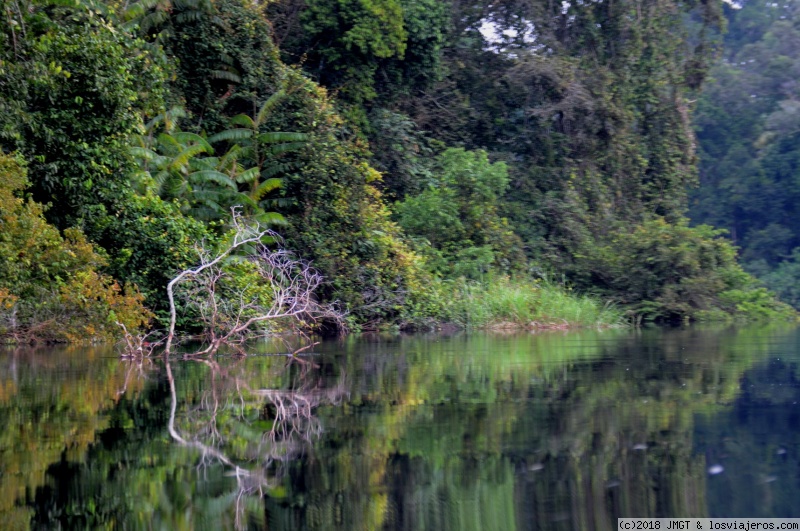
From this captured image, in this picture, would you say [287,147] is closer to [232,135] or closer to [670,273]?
[232,135]

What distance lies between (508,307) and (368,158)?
19.8 feet

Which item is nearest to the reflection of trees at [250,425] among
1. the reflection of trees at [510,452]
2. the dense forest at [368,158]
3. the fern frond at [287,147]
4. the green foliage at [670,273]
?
the reflection of trees at [510,452]

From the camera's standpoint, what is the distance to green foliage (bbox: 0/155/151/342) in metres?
13.1

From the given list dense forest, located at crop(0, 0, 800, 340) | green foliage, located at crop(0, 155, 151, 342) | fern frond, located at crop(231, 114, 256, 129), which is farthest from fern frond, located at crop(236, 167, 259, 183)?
green foliage, located at crop(0, 155, 151, 342)

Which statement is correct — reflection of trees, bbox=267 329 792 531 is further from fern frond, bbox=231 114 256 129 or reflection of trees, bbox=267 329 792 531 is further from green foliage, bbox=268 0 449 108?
green foliage, bbox=268 0 449 108

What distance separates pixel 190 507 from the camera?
360 centimetres

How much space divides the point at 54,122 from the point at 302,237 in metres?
6.56

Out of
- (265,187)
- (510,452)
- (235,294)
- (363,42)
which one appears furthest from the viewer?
(363,42)

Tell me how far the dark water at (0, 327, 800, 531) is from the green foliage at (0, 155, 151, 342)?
14.9 ft

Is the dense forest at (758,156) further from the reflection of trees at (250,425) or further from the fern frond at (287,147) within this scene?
the reflection of trees at (250,425)

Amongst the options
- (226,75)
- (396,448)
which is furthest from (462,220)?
(396,448)

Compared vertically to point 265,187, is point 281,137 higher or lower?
higher

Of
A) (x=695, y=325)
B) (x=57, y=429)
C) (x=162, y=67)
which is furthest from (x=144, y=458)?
(x=695, y=325)

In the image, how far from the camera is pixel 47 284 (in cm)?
1386
